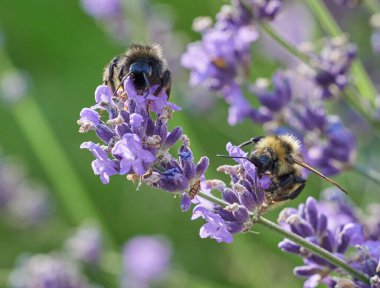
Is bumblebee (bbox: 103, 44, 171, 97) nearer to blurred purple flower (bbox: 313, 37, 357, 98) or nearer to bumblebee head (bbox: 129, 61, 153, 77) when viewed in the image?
bumblebee head (bbox: 129, 61, 153, 77)

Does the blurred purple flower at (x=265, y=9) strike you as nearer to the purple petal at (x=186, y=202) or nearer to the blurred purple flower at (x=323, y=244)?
the blurred purple flower at (x=323, y=244)

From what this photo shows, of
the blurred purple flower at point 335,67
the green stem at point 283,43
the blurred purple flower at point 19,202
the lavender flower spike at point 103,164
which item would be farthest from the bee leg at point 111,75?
the blurred purple flower at point 19,202

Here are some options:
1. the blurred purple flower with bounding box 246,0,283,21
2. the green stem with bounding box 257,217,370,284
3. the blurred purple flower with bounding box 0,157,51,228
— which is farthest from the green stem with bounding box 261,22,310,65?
the blurred purple flower with bounding box 0,157,51,228

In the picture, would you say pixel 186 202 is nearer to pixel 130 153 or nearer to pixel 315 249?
pixel 130 153

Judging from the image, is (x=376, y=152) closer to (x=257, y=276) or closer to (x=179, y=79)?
(x=257, y=276)

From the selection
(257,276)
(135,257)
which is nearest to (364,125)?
(257,276)

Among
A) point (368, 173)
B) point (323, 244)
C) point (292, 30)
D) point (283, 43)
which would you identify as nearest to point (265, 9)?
point (283, 43)

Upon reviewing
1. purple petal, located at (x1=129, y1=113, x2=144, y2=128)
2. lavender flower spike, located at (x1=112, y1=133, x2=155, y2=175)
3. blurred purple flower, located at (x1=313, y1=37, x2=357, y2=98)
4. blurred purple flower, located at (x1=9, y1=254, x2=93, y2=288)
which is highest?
blurred purple flower, located at (x1=313, y1=37, x2=357, y2=98)
